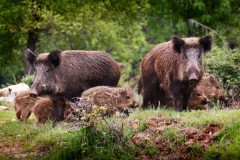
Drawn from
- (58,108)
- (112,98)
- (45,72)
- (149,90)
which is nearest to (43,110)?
(58,108)

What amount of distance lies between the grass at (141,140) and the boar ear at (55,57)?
204cm

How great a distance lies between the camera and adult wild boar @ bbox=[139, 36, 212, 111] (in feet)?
39.8

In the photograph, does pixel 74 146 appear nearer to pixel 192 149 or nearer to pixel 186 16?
pixel 192 149

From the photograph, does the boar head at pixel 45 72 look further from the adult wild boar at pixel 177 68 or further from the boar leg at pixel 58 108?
the adult wild boar at pixel 177 68

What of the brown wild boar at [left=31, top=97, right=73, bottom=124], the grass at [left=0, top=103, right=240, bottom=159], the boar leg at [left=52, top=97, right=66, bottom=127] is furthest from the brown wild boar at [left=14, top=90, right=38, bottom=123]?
the grass at [left=0, top=103, right=240, bottom=159]

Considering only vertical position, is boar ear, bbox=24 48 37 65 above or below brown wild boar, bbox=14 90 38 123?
above

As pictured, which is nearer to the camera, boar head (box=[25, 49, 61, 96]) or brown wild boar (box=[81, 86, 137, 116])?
brown wild boar (box=[81, 86, 137, 116])

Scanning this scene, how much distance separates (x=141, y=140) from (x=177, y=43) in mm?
2972

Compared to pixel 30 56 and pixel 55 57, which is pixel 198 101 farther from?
pixel 30 56

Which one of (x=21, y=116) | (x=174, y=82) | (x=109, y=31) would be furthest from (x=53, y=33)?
(x=174, y=82)

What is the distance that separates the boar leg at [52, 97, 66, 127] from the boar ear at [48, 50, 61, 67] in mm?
740

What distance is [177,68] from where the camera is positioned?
40.9ft

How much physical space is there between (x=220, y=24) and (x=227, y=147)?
73.7ft

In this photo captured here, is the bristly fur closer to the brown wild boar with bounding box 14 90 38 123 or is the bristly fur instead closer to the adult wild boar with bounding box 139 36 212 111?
the brown wild boar with bounding box 14 90 38 123
